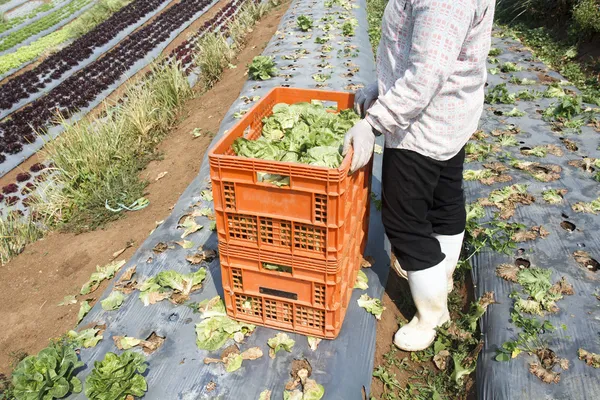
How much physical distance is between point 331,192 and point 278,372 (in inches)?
40.4

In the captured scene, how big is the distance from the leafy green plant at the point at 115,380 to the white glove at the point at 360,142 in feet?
4.77

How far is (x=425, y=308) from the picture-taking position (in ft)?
8.30

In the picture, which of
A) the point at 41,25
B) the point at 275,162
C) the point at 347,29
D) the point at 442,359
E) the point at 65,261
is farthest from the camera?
the point at 41,25

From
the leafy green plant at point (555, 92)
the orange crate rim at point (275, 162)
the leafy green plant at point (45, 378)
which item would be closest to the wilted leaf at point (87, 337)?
the leafy green plant at point (45, 378)

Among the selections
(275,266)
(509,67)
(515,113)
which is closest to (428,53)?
(275,266)

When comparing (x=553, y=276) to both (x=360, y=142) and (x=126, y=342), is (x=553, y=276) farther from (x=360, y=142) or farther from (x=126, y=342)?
(x=126, y=342)

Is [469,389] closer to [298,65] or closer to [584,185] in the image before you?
[584,185]

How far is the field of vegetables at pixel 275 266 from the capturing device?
223 centimetres

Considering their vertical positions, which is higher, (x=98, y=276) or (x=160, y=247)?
(x=160, y=247)

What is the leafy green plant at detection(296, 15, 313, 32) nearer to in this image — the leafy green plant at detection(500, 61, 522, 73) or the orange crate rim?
the leafy green plant at detection(500, 61, 522, 73)

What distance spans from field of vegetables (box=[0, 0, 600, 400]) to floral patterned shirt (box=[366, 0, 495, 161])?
0.39 m

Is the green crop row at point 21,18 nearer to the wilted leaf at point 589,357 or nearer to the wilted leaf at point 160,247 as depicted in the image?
the wilted leaf at point 160,247

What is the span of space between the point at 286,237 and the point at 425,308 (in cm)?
99

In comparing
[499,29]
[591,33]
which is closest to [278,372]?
[591,33]
